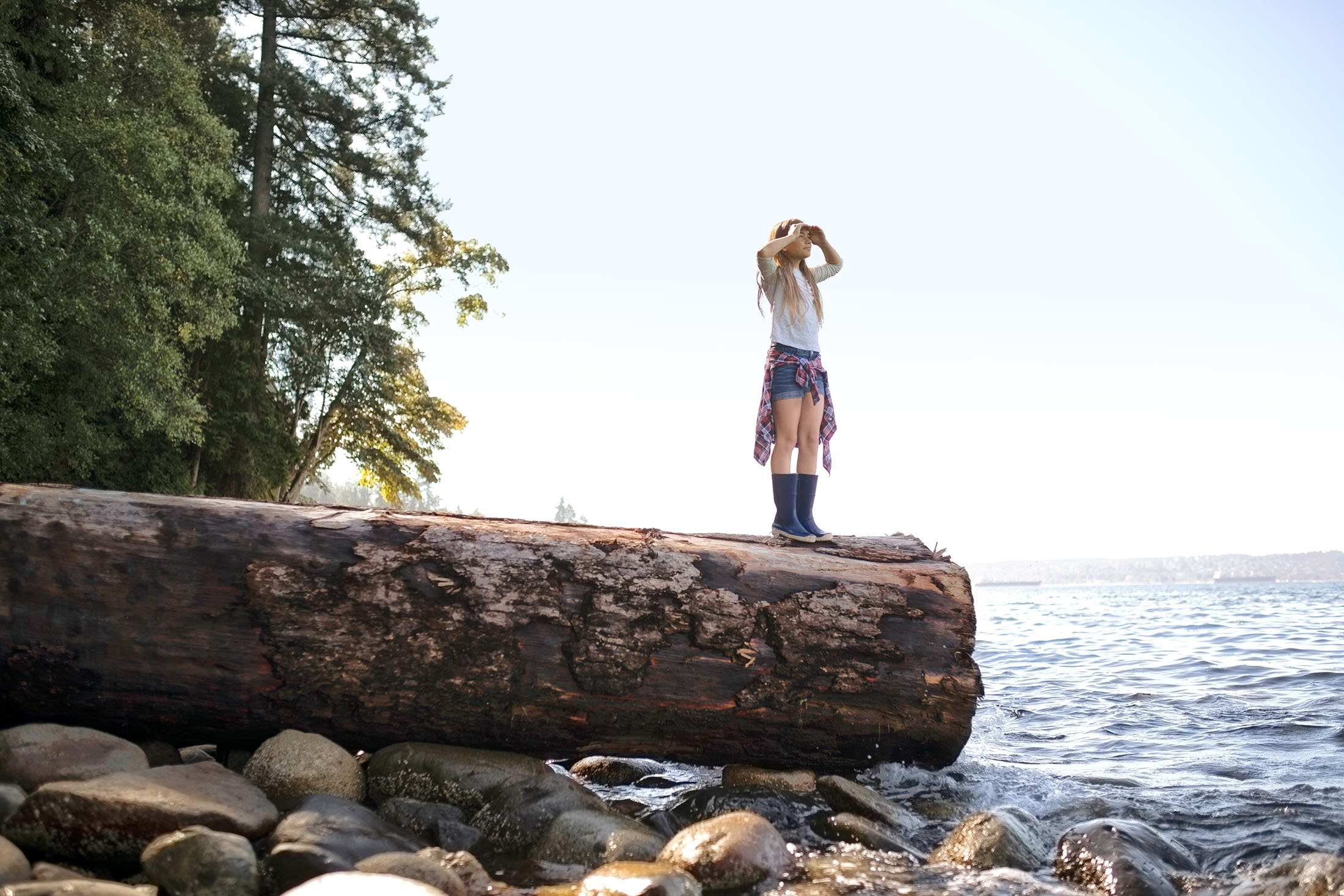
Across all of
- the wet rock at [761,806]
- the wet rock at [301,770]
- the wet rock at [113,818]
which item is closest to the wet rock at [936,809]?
the wet rock at [761,806]

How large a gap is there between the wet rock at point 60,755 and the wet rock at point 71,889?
3.00ft

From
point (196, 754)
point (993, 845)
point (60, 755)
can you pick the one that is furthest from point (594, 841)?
point (60, 755)

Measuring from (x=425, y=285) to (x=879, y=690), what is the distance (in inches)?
970

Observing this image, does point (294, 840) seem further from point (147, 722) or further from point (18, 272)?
point (18, 272)

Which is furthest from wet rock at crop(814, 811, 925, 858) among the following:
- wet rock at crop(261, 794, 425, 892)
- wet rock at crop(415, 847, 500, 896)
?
wet rock at crop(261, 794, 425, 892)

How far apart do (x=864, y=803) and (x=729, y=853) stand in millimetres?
1002

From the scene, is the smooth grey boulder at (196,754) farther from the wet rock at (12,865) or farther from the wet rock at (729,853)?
A: the wet rock at (729,853)

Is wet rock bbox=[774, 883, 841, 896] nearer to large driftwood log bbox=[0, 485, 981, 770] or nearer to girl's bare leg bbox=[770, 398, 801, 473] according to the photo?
large driftwood log bbox=[0, 485, 981, 770]

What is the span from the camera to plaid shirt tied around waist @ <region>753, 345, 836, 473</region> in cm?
623

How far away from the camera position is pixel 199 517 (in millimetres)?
4172

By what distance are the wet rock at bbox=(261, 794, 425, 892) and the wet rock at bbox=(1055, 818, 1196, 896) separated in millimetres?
2636

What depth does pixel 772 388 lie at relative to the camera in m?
6.23

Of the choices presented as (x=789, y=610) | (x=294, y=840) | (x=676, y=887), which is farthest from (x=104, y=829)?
(x=789, y=610)

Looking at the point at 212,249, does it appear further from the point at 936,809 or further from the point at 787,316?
the point at 936,809
